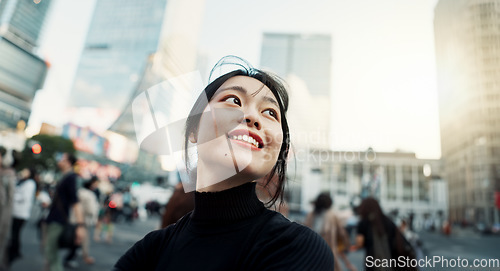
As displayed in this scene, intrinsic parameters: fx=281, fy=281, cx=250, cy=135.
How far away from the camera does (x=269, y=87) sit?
729 mm

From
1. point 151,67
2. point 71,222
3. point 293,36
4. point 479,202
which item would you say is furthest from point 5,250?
point 479,202

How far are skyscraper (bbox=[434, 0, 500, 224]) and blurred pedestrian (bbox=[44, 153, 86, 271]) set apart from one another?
3.39 meters

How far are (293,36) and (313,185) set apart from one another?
126ft

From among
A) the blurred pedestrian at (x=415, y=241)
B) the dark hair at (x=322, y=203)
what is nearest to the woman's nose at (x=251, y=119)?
the blurred pedestrian at (x=415, y=241)

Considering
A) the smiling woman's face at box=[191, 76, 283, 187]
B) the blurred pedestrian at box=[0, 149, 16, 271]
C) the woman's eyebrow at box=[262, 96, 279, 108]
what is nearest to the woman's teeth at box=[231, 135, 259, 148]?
the smiling woman's face at box=[191, 76, 283, 187]

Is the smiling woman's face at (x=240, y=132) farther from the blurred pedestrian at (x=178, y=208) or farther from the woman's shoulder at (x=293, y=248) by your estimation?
the blurred pedestrian at (x=178, y=208)

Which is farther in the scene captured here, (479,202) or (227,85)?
(479,202)

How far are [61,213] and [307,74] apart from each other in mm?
2846

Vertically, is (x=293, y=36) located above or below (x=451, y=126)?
above

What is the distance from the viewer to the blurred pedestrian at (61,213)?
2904 millimetres

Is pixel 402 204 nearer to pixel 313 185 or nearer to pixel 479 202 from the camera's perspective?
pixel 313 185

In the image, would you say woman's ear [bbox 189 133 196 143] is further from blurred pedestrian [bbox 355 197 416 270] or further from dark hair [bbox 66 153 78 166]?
dark hair [bbox 66 153 78 166]

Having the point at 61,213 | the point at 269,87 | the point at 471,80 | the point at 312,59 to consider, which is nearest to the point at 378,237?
the point at 471,80

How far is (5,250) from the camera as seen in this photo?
10.8 feet
